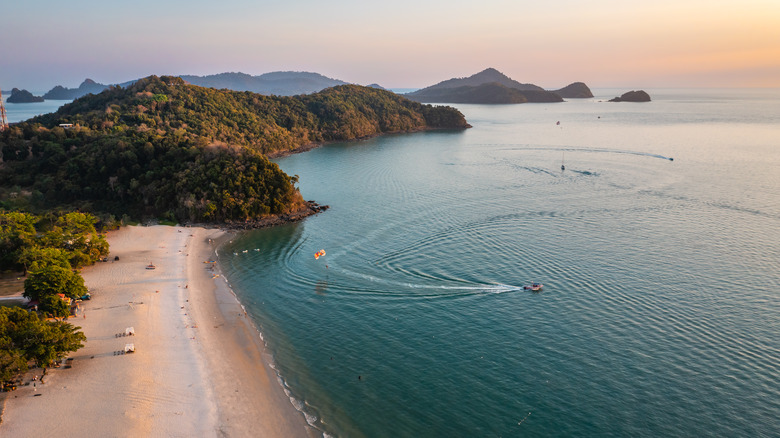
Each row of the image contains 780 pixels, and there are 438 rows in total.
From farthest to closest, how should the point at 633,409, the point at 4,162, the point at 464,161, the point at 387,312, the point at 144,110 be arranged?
the point at 464,161 < the point at 144,110 < the point at 4,162 < the point at 387,312 < the point at 633,409

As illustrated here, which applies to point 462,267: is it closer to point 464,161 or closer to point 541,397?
point 541,397

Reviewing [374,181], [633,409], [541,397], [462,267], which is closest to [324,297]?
[462,267]

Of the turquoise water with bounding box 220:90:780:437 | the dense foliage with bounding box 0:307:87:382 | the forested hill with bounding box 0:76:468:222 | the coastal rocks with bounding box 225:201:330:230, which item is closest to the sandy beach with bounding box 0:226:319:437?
the dense foliage with bounding box 0:307:87:382

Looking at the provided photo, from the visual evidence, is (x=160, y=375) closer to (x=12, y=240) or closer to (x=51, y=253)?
(x=51, y=253)

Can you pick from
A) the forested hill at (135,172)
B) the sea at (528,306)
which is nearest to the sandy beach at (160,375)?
the sea at (528,306)

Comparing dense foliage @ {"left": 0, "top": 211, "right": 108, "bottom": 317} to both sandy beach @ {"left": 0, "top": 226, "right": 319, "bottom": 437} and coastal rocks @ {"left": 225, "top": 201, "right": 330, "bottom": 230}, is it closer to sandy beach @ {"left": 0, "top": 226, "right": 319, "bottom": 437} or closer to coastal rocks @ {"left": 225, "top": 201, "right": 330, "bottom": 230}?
sandy beach @ {"left": 0, "top": 226, "right": 319, "bottom": 437}

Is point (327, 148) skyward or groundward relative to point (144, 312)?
skyward

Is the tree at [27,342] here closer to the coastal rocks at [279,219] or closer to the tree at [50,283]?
the tree at [50,283]
